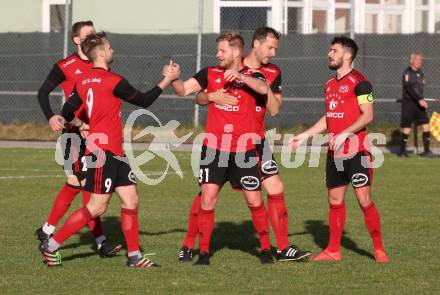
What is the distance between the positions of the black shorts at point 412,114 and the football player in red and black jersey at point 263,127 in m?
13.0

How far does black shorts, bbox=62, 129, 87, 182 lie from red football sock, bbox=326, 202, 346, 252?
92.2 inches

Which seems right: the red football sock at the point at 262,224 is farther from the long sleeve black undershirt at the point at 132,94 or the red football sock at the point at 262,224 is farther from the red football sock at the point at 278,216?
the long sleeve black undershirt at the point at 132,94

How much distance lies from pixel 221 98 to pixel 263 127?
2.10 feet

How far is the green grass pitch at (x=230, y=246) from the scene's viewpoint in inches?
371

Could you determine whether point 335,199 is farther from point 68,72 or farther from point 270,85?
point 68,72

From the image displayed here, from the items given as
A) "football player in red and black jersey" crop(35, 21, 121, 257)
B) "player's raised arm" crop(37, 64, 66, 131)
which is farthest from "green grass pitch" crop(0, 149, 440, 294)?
"player's raised arm" crop(37, 64, 66, 131)

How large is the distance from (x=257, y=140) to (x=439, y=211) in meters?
4.71

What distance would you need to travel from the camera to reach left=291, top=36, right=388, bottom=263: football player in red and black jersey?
1066cm

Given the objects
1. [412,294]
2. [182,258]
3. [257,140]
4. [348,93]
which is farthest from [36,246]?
[412,294]

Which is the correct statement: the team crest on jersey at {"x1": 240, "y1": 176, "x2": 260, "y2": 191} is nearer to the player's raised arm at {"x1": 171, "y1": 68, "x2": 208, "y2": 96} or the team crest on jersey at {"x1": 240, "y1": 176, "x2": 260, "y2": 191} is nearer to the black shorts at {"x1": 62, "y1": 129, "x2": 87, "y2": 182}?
the player's raised arm at {"x1": 171, "y1": 68, "x2": 208, "y2": 96}

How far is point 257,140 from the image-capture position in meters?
10.7

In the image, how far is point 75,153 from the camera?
11.3m

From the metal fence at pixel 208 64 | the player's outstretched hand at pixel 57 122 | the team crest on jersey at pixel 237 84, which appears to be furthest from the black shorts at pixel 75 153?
the metal fence at pixel 208 64

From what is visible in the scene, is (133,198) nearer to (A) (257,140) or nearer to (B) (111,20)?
(A) (257,140)
